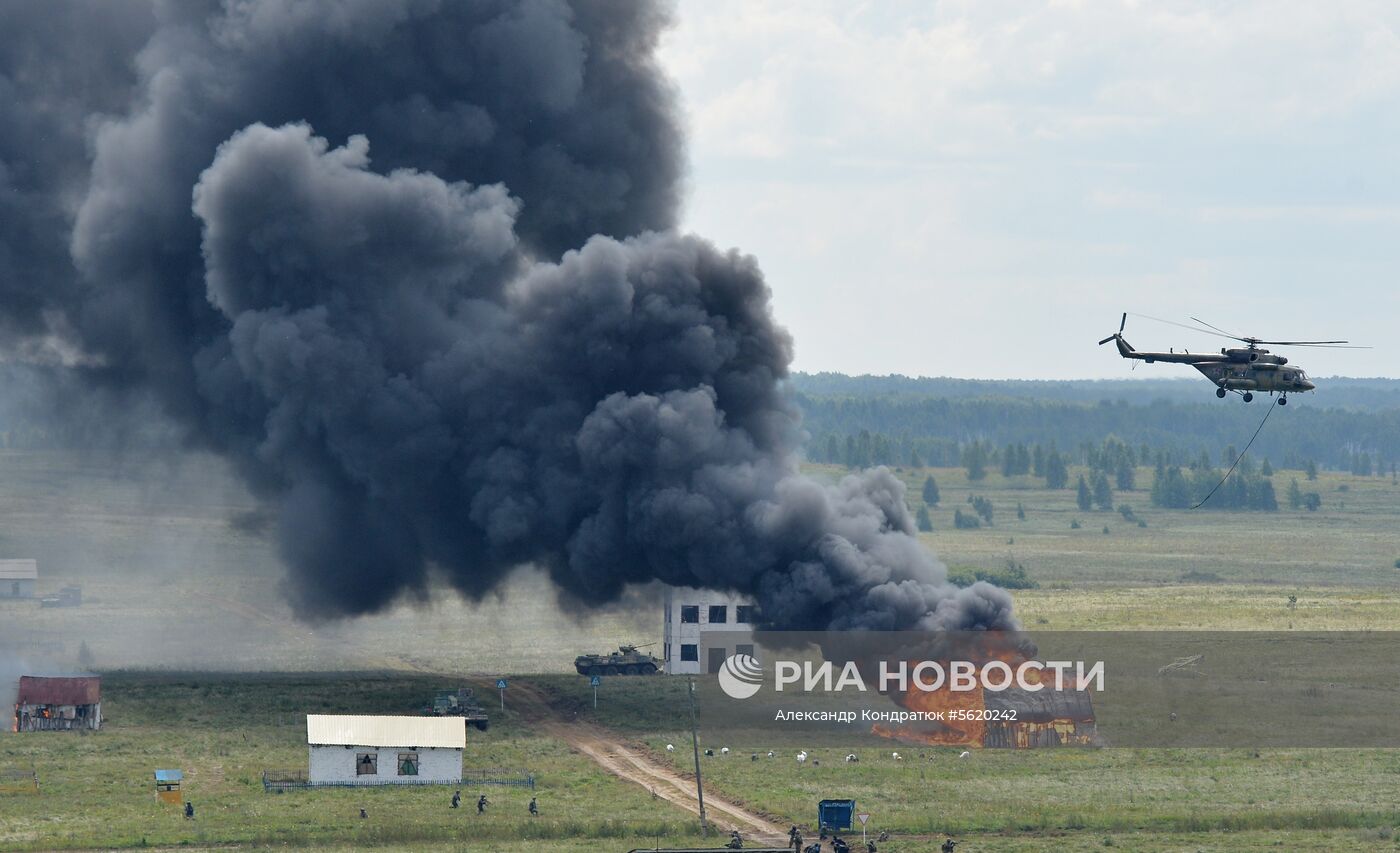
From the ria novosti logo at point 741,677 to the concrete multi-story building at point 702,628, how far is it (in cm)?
809

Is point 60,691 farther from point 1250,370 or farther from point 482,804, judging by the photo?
point 1250,370

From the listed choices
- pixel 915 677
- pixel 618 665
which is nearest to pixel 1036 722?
pixel 915 677

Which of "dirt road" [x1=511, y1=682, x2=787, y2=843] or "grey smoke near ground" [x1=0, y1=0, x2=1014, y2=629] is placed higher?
"grey smoke near ground" [x1=0, y1=0, x2=1014, y2=629]

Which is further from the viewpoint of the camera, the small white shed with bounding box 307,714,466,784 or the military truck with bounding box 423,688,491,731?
the military truck with bounding box 423,688,491,731

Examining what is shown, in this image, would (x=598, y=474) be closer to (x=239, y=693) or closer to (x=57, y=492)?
(x=239, y=693)

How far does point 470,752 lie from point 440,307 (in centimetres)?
2936

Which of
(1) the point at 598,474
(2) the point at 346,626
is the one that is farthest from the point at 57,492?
(1) the point at 598,474

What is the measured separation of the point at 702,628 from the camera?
96312mm

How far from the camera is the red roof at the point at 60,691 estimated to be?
265 ft

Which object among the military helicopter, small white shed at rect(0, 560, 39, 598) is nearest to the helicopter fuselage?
the military helicopter

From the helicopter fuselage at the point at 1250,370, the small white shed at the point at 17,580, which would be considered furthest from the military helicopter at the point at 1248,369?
the small white shed at the point at 17,580

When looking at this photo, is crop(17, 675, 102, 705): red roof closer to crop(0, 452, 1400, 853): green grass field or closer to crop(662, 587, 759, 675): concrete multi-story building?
crop(0, 452, 1400, 853): green grass field

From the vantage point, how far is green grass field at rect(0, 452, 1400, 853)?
2530 inches

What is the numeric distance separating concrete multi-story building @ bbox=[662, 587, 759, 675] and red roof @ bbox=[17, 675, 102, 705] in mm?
27211
